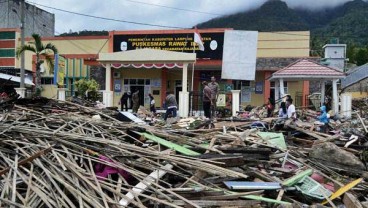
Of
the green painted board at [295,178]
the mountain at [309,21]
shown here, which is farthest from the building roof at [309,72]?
the mountain at [309,21]

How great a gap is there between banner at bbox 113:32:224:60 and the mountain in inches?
1172

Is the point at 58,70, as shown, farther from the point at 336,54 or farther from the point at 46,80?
the point at 336,54

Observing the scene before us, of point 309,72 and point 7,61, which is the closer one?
point 309,72

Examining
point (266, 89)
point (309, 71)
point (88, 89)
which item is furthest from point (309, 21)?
point (309, 71)

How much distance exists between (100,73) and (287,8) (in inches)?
2524

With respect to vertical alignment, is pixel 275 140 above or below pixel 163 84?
below

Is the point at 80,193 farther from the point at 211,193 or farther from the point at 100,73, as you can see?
the point at 100,73

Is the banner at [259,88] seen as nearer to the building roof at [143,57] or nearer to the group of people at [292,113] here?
the building roof at [143,57]

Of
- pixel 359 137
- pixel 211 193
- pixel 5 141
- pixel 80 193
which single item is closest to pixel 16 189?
pixel 80 193

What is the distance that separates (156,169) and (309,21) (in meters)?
92.9

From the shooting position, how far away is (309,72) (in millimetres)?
18328

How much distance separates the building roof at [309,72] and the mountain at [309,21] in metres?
35.3

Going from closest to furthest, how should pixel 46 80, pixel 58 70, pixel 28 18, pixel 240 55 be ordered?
pixel 240 55 → pixel 58 70 → pixel 46 80 → pixel 28 18

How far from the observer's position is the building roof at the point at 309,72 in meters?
18.2
